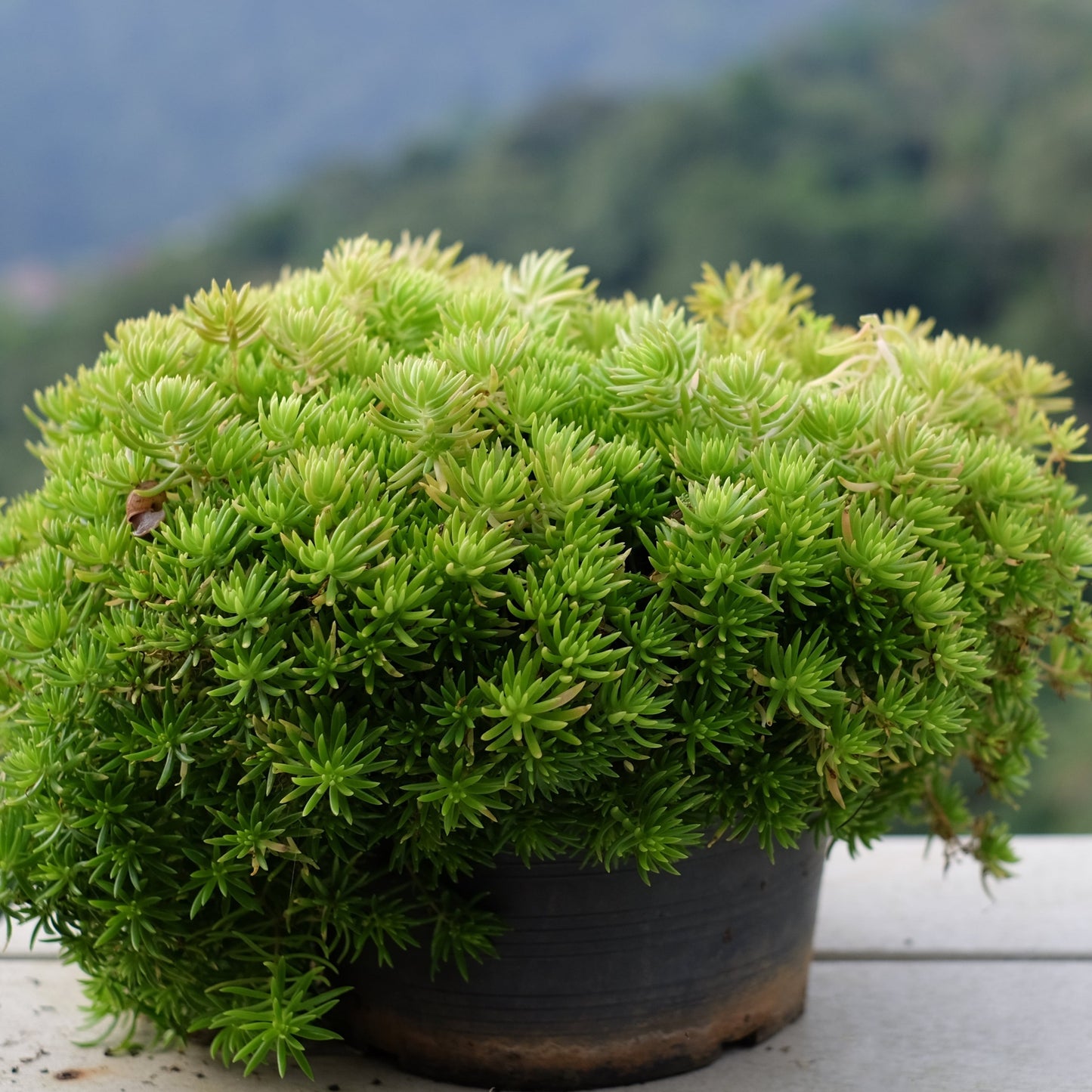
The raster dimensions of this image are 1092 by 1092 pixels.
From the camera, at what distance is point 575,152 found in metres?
9.66

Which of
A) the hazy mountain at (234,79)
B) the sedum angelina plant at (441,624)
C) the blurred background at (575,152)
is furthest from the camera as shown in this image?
the hazy mountain at (234,79)

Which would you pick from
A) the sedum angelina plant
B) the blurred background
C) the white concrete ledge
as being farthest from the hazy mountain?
the sedum angelina plant

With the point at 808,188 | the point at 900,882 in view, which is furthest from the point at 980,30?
the point at 900,882

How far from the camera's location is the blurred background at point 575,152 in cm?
764

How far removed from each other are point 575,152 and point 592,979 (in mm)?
9611

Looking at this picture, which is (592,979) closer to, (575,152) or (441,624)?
(441,624)

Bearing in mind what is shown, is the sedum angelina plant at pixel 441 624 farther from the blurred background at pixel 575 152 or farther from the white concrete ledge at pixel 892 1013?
the blurred background at pixel 575 152

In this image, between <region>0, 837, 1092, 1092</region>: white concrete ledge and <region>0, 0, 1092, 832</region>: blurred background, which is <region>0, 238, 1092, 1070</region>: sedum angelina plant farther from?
<region>0, 0, 1092, 832</region>: blurred background

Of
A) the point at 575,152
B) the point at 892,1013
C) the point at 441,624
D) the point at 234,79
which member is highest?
the point at 234,79

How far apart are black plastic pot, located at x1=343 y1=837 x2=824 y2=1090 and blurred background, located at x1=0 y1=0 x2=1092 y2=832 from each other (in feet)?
14.2

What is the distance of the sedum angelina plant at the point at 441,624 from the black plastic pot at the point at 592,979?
0.03 metres

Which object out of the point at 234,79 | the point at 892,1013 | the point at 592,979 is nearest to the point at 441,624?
the point at 592,979

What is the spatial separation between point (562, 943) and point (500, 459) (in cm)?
31

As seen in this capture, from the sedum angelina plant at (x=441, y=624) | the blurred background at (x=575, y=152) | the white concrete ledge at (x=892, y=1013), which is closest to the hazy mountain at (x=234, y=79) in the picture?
the blurred background at (x=575, y=152)
